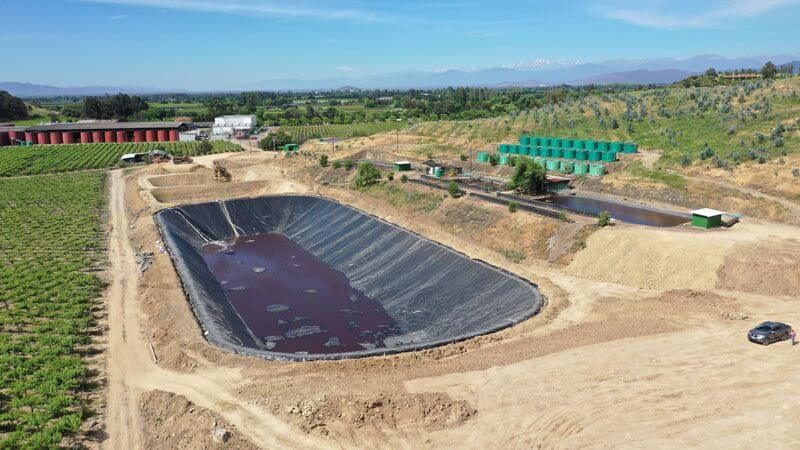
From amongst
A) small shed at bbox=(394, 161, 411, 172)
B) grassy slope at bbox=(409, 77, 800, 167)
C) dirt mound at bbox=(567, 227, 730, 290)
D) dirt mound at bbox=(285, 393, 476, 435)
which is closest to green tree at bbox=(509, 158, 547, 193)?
dirt mound at bbox=(567, 227, 730, 290)

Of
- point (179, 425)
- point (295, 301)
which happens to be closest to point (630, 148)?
point (295, 301)

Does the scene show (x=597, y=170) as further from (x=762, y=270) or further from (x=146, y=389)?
(x=146, y=389)

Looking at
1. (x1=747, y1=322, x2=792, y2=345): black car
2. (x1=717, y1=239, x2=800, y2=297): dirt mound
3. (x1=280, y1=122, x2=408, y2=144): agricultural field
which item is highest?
(x1=280, y1=122, x2=408, y2=144): agricultural field

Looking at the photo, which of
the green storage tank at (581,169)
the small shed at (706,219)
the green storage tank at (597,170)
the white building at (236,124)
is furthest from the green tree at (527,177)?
the white building at (236,124)

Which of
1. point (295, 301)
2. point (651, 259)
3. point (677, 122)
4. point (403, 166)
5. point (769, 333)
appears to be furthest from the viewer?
point (677, 122)

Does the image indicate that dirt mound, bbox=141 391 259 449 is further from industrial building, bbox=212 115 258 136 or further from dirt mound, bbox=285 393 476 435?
industrial building, bbox=212 115 258 136

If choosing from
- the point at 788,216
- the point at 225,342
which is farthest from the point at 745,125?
the point at 225,342
